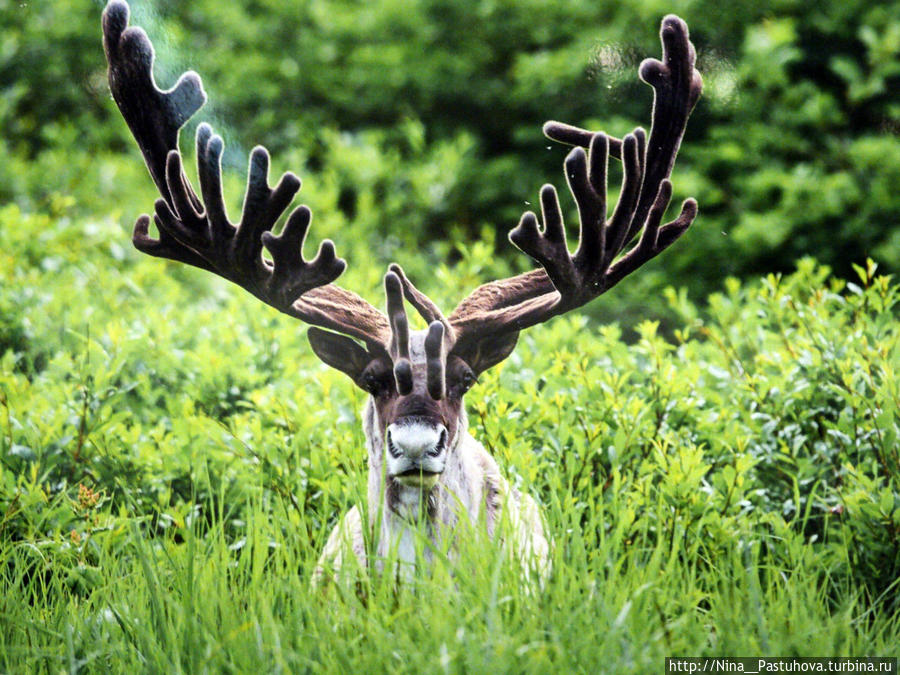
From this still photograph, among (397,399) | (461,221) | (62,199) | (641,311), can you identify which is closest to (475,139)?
(461,221)

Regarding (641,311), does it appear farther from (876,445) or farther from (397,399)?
(397,399)

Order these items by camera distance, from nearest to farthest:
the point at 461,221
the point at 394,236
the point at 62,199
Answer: the point at 62,199
the point at 394,236
the point at 461,221

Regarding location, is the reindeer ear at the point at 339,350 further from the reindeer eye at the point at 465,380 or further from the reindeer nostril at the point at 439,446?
the reindeer nostril at the point at 439,446

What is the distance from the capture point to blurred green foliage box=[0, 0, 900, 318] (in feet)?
25.0

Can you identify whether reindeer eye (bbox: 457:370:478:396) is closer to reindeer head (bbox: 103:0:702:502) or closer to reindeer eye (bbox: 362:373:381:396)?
reindeer head (bbox: 103:0:702:502)

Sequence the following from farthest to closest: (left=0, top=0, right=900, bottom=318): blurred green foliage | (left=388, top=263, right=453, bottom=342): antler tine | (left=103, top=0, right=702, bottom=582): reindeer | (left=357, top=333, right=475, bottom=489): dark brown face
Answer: (left=0, top=0, right=900, bottom=318): blurred green foliage → (left=388, top=263, right=453, bottom=342): antler tine → (left=103, top=0, right=702, bottom=582): reindeer → (left=357, top=333, right=475, bottom=489): dark brown face

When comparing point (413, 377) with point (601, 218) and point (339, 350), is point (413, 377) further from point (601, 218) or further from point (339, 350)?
point (601, 218)

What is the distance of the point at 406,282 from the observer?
3.25m

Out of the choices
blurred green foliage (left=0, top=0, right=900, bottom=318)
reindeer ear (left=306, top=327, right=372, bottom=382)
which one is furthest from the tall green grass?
blurred green foliage (left=0, top=0, right=900, bottom=318)

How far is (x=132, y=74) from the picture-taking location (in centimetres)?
323

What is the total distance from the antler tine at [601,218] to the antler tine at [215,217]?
346 mm

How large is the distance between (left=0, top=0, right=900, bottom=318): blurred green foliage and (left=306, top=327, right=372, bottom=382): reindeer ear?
11.1 feet

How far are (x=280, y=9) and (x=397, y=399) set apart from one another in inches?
285

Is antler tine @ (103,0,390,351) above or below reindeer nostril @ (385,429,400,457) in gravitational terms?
above
